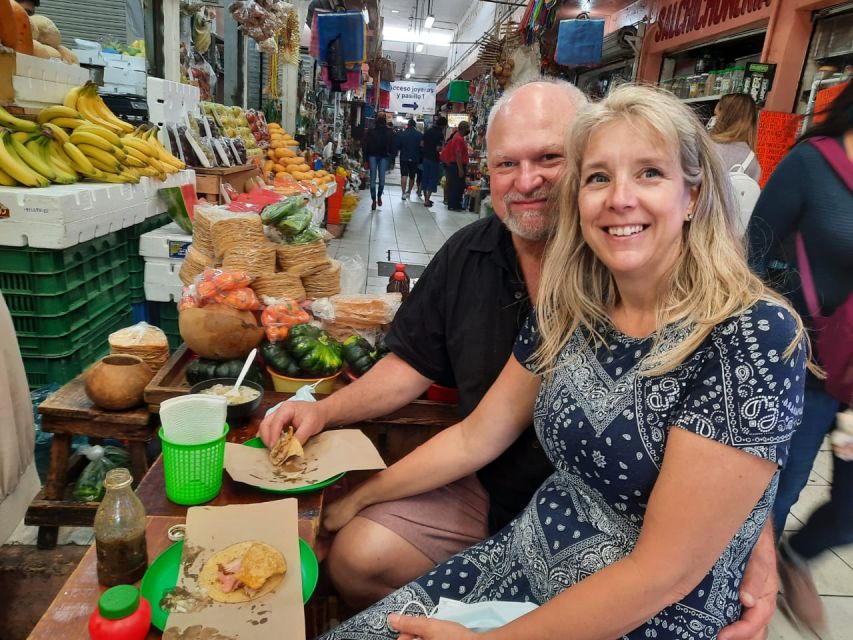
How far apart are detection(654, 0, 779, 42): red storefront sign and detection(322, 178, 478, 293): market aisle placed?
14.1ft

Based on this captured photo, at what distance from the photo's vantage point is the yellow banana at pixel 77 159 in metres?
3.26

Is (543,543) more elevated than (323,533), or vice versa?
(543,543)

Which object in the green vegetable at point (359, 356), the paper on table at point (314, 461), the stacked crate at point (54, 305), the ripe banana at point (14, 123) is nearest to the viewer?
the paper on table at point (314, 461)

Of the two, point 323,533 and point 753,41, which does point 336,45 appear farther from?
point 323,533

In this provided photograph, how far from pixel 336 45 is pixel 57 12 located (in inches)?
173

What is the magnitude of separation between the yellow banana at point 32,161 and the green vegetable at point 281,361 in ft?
5.90

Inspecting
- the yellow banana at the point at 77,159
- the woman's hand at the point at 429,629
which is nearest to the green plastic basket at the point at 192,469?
the woman's hand at the point at 429,629

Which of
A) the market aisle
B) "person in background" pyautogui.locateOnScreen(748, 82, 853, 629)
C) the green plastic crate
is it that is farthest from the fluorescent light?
"person in background" pyautogui.locateOnScreen(748, 82, 853, 629)

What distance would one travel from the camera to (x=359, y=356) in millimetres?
2162

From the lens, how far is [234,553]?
44.1 inches

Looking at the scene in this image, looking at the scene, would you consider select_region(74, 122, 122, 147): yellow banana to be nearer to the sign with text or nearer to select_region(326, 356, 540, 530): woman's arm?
select_region(326, 356, 540, 530): woman's arm

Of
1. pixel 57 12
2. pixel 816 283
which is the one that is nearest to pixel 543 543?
pixel 816 283

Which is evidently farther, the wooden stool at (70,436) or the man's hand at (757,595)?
the wooden stool at (70,436)

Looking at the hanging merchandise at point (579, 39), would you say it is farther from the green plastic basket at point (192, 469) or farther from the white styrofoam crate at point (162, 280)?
the green plastic basket at point (192, 469)
